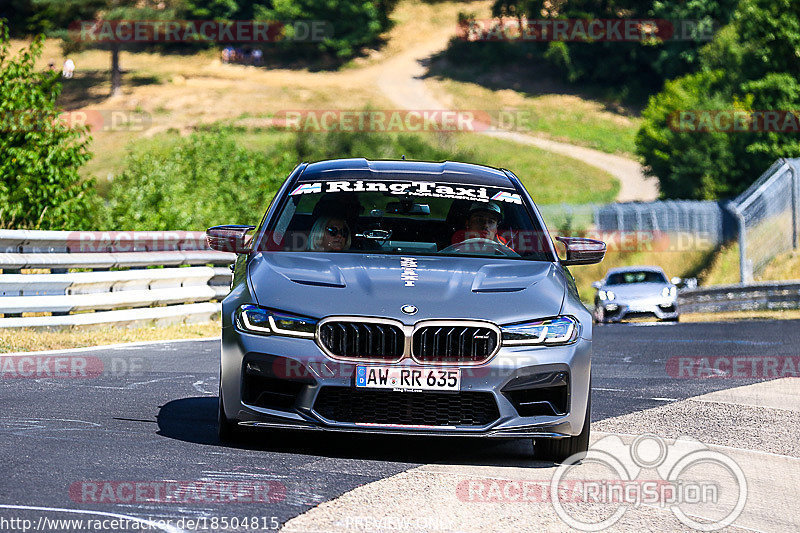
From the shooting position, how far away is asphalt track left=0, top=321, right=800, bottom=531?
5512 mm

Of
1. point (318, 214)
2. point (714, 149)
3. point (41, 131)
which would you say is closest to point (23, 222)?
point (41, 131)

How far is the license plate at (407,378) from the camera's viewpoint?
655 cm

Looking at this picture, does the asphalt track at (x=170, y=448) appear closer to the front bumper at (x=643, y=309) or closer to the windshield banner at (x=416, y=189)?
the windshield banner at (x=416, y=189)

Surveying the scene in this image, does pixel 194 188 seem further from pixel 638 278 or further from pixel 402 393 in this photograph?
pixel 402 393

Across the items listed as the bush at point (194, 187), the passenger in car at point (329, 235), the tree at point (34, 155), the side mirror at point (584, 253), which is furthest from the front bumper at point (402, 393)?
the bush at point (194, 187)

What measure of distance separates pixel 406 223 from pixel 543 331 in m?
1.85

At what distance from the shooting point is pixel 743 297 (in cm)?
2961

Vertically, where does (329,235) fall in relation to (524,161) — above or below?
above

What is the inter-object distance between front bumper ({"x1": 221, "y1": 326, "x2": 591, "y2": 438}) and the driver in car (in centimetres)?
135

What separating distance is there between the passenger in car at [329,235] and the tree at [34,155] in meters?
12.2

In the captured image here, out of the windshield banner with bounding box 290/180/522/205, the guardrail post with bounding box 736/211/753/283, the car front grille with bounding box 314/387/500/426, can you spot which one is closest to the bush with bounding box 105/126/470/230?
the guardrail post with bounding box 736/211/753/283

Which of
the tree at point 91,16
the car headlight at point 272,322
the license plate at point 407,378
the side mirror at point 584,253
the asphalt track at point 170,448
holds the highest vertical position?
the car headlight at point 272,322

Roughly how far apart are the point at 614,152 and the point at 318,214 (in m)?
89.4

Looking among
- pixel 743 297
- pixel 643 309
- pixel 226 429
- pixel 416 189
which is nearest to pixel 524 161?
pixel 743 297
